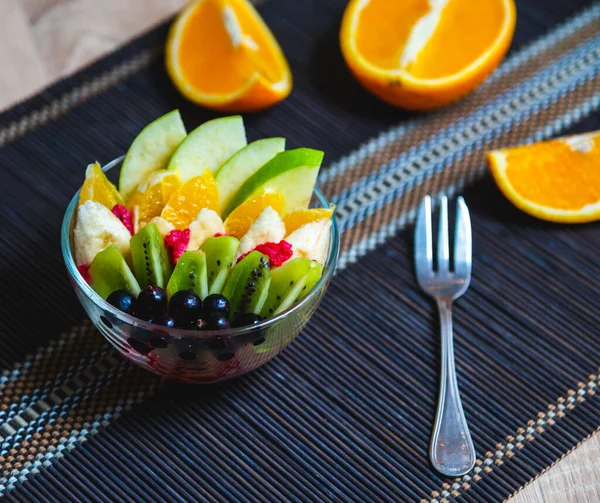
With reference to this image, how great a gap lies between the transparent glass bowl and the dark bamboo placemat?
88 mm

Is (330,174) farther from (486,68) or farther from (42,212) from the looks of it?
(42,212)

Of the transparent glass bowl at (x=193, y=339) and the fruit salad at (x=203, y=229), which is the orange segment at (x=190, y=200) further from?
the transparent glass bowl at (x=193, y=339)

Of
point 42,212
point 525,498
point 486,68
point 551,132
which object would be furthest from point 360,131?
point 525,498

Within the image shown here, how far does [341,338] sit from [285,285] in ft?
0.80

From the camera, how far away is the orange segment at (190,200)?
121cm

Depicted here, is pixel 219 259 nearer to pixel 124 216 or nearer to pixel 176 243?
pixel 176 243

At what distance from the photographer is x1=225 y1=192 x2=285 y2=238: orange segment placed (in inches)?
48.1

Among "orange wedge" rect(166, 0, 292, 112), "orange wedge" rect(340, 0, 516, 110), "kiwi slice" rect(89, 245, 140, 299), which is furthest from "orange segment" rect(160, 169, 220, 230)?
"orange wedge" rect(340, 0, 516, 110)

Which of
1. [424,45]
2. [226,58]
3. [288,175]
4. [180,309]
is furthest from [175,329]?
[424,45]

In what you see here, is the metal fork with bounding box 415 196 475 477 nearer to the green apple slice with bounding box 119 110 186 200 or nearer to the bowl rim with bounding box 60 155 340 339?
the bowl rim with bounding box 60 155 340 339

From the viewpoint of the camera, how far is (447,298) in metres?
1.38

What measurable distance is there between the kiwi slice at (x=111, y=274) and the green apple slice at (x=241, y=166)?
24 cm

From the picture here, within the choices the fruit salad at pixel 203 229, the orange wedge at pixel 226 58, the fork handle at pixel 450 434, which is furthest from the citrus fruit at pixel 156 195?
the fork handle at pixel 450 434

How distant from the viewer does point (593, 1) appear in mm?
1913
